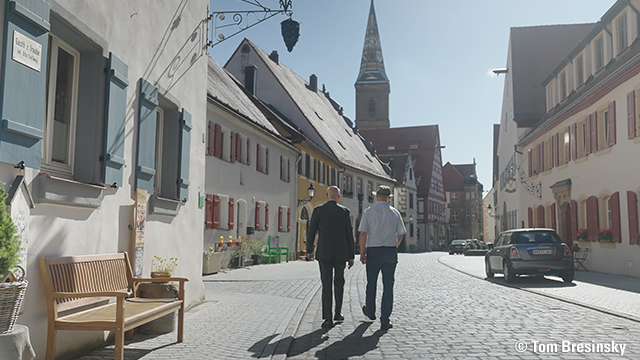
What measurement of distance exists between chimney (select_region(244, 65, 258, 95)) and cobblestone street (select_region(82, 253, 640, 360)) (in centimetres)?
2330

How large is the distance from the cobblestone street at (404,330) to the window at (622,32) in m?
9.87

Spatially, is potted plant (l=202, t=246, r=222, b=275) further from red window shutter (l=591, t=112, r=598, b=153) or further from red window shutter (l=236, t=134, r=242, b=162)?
red window shutter (l=591, t=112, r=598, b=153)

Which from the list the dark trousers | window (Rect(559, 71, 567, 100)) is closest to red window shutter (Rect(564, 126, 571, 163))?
window (Rect(559, 71, 567, 100))

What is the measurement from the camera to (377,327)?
321 inches

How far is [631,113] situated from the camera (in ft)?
58.0

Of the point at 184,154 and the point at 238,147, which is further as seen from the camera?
the point at 238,147

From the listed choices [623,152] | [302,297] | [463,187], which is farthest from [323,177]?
[463,187]

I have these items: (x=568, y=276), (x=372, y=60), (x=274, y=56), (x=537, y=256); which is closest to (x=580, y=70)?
(x=568, y=276)

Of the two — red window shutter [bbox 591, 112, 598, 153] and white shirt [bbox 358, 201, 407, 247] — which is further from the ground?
red window shutter [bbox 591, 112, 598, 153]

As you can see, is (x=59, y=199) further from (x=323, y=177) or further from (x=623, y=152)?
(x=323, y=177)

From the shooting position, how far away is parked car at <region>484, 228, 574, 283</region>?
15.7 m

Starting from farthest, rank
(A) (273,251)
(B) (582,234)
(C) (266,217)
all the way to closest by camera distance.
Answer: (A) (273,251) < (C) (266,217) < (B) (582,234)

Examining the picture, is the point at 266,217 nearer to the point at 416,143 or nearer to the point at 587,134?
the point at 587,134

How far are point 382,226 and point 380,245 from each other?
0.25 metres
